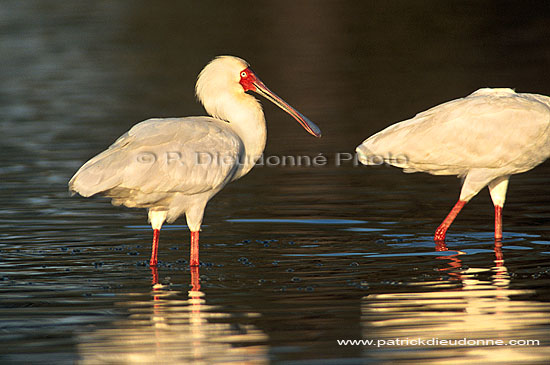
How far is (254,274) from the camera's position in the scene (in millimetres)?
11188

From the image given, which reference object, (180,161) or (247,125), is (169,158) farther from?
(247,125)

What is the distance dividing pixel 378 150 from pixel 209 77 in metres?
2.26

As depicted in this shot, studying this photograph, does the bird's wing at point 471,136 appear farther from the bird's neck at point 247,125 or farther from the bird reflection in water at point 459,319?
the bird reflection in water at point 459,319

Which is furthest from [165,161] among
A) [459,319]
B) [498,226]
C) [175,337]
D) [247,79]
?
[498,226]

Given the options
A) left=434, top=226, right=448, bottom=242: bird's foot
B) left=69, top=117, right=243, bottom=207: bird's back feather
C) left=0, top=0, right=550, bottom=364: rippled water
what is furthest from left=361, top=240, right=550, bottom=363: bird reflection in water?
A: left=69, top=117, right=243, bottom=207: bird's back feather

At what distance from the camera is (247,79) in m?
12.8

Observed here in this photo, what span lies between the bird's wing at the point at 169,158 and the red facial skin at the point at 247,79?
0.92m

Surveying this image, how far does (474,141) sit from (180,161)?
363 cm

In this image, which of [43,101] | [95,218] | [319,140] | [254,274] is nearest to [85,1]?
[43,101]

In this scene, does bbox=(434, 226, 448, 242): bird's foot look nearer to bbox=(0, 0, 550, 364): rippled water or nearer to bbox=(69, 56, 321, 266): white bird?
bbox=(0, 0, 550, 364): rippled water

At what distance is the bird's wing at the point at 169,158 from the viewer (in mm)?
11359

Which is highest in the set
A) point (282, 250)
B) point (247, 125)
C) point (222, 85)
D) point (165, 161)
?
point (222, 85)

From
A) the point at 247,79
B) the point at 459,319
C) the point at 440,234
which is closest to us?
the point at 459,319

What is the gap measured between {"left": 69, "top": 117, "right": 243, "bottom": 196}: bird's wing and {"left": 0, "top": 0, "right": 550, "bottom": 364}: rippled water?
92 cm
